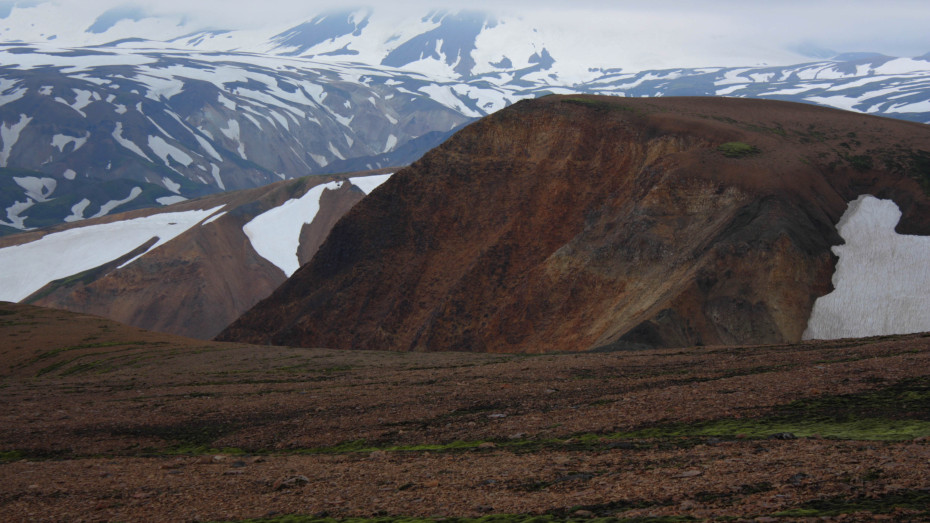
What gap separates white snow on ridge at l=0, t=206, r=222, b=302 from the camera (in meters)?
84.1

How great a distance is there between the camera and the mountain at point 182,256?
78.2 meters

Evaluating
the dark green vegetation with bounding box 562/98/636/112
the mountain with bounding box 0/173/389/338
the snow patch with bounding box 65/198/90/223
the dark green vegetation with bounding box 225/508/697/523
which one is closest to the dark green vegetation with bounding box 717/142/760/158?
the dark green vegetation with bounding box 562/98/636/112

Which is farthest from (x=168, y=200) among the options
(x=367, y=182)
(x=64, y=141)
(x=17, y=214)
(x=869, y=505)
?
(x=869, y=505)

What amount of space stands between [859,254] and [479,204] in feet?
68.1

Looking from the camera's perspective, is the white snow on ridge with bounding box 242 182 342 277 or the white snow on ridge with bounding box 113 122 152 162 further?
the white snow on ridge with bounding box 113 122 152 162

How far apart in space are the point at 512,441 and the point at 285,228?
79.5 metres

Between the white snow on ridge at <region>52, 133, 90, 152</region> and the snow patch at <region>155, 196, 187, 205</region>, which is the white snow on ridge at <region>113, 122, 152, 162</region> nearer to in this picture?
the white snow on ridge at <region>52, 133, 90, 152</region>

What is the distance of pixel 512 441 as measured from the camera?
1464 cm

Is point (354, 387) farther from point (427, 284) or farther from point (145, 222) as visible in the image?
point (145, 222)

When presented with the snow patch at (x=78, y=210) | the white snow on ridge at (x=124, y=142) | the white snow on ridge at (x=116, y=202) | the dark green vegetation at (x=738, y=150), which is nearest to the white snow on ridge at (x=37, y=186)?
the snow patch at (x=78, y=210)

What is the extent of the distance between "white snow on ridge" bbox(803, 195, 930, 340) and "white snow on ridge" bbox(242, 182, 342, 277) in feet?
199

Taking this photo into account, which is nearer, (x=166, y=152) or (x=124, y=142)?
(x=124, y=142)

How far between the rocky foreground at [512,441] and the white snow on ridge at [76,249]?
2547 inches

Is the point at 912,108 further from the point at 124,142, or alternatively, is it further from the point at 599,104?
the point at 124,142
